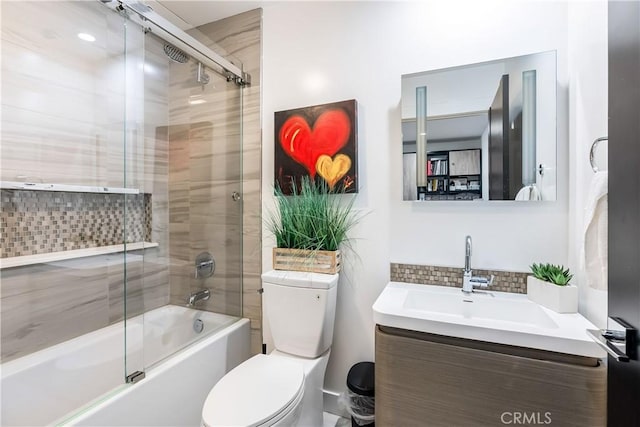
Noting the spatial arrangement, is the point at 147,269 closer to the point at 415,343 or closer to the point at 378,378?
the point at 378,378

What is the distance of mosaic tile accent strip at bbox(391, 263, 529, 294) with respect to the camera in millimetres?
1353

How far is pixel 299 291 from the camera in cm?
150

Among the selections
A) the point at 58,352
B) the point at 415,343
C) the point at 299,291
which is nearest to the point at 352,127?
the point at 299,291

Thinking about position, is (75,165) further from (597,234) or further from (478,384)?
(597,234)

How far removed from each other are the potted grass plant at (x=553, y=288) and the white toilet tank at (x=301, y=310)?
90 centimetres

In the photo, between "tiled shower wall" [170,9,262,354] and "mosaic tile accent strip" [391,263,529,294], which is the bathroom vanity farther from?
"tiled shower wall" [170,9,262,354]

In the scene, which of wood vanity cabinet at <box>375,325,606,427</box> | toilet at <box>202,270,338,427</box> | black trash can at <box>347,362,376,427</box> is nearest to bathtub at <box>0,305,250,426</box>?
toilet at <box>202,270,338,427</box>

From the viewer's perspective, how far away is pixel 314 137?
1.70 meters

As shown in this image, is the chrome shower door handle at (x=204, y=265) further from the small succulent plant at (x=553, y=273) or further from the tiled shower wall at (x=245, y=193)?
the small succulent plant at (x=553, y=273)

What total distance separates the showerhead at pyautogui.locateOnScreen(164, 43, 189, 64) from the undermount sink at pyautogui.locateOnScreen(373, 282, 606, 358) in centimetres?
181

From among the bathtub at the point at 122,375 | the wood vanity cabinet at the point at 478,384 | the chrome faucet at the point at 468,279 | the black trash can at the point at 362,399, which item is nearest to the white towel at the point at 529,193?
the chrome faucet at the point at 468,279

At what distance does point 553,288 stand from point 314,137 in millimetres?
1348

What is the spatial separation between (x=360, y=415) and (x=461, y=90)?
1690 millimetres

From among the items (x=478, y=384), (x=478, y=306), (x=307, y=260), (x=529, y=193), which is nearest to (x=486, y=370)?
(x=478, y=384)
